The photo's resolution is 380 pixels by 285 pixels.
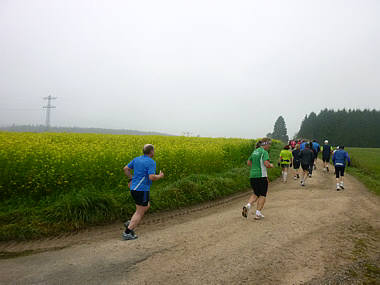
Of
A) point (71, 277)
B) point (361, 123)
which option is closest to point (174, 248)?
point (71, 277)

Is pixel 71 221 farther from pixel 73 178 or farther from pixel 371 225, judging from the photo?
pixel 371 225

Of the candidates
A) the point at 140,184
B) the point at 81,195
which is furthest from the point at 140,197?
the point at 81,195

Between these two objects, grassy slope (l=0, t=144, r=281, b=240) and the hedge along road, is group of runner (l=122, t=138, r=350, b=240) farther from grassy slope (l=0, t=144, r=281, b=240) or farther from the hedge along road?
grassy slope (l=0, t=144, r=281, b=240)

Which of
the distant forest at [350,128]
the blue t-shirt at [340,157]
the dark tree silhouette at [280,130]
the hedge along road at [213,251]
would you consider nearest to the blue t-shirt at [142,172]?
the hedge along road at [213,251]

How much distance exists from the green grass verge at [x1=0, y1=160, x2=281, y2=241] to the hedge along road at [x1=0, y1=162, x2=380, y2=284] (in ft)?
0.99

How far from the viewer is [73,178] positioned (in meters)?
6.69

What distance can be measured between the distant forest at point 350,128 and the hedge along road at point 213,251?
8708 cm

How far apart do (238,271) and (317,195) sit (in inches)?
279

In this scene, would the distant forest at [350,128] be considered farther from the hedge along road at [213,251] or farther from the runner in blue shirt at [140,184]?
the runner in blue shirt at [140,184]

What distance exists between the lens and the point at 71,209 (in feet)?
19.0

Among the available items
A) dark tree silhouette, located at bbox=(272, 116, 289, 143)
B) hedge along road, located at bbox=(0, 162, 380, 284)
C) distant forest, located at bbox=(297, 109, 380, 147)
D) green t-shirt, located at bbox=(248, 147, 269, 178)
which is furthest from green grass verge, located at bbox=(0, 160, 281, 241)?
dark tree silhouette, located at bbox=(272, 116, 289, 143)

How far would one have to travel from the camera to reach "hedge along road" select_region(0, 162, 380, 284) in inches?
143

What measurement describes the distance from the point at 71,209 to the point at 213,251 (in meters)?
3.56

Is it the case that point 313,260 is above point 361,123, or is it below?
below
